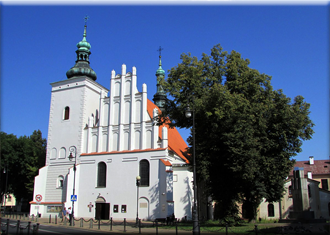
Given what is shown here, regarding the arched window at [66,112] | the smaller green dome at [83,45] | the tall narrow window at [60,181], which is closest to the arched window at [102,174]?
the tall narrow window at [60,181]

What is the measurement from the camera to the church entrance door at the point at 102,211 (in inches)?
1298

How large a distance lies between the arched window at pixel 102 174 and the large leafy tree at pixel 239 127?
Result: 42.9 ft

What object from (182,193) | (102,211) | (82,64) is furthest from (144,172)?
(82,64)

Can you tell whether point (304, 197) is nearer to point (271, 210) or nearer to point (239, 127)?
point (239, 127)

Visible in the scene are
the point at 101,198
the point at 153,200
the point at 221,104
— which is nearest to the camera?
the point at 221,104

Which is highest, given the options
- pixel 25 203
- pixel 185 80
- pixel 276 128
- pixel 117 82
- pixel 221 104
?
pixel 117 82

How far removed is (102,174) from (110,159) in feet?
6.56

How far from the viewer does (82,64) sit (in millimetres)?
40750

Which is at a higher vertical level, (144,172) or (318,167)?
(318,167)

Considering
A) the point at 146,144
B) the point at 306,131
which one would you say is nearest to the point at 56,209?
the point at 146,144

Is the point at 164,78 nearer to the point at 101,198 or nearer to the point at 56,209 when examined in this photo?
the point at 101,198

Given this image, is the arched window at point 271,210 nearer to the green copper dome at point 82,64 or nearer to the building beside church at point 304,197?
the building beside church at point 304,197

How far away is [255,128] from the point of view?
73.4 ft

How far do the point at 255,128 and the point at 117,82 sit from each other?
64.9ft
